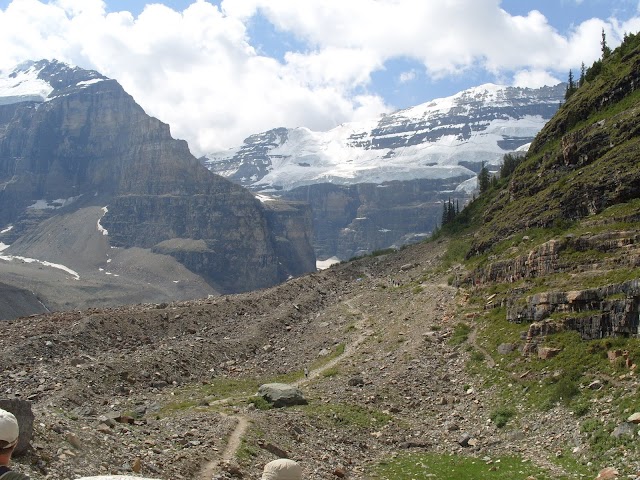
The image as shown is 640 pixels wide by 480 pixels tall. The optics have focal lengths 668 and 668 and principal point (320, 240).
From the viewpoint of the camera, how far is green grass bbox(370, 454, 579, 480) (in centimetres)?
2542

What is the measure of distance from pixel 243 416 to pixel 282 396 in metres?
4.86

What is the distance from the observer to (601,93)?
193 ft

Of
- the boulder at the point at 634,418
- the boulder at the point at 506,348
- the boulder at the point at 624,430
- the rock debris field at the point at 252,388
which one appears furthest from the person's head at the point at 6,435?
the boulder at the point at 506,348

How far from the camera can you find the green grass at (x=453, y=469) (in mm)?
25422

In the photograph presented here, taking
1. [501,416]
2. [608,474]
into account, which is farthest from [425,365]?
[608,474]

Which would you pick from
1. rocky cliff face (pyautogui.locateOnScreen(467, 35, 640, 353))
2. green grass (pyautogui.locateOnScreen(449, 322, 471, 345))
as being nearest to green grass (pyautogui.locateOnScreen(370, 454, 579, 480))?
rocky cliff face (pyautogui.locateOnScreen(467, 35, 640, 353))

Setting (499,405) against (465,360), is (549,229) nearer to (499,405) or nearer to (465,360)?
(465,360)

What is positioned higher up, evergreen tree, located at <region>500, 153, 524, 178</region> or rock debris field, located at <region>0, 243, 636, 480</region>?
evergreen tree, located at <region>500, 153, 524, 178</region>

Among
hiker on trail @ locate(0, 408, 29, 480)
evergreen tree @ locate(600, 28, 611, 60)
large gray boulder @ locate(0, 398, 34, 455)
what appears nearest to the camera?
hiker on trail @ locate(0, 408, 29, 480)

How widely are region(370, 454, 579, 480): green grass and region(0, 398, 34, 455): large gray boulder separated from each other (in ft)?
47.0

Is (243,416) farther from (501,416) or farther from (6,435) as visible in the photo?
(6,435)

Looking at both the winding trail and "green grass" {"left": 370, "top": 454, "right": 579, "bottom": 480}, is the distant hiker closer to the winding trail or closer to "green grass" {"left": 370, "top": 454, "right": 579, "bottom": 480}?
the winding trail

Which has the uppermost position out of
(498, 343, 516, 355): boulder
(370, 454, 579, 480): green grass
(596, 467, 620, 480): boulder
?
(498, 343, 516, 355): boulder

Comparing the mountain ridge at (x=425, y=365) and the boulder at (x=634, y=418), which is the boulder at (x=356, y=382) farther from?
the boulder at (x=634, y=418)
